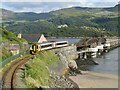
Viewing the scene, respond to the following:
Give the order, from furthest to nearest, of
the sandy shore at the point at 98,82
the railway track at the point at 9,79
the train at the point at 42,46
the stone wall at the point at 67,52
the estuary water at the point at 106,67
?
the stone wall at the point at 67,52
the estuary water at the point at 106,67
the train at the point at 42,46
the sandy shore at the point at 98,82
the railway track at the point at 9,79

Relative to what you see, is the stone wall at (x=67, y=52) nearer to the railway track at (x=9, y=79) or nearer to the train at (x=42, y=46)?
the train at (x=42, y=46)

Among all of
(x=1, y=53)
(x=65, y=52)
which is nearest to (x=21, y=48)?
(x=1, y=53)

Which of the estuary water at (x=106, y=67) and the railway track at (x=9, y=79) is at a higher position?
the railway track at (x=9, y=79)

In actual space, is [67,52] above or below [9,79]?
above

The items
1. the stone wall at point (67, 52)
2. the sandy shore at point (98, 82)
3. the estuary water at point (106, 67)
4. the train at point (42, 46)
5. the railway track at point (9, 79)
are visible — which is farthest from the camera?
the stone wall at point (67, 52)

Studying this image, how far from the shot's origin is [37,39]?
2411 inches

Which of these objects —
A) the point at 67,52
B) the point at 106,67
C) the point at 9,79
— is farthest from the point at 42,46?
the point at 9,79

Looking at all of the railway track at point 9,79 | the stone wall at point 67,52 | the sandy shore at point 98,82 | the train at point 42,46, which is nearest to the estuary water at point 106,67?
the sandy shore at point 98,82

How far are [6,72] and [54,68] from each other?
12836mm

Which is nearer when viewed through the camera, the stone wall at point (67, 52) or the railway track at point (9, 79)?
the railway track at point (9, 79)

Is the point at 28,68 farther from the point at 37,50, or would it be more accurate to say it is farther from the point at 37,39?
the point at 37,39

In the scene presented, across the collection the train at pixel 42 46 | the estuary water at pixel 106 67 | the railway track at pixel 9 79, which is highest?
the train at pixel 42 46

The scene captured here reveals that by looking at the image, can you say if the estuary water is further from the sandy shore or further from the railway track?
the railway track

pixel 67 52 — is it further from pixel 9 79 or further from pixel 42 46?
pixel 9 79
